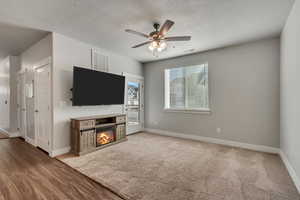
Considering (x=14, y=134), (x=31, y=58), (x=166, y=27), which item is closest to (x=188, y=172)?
(x=166, y=27)

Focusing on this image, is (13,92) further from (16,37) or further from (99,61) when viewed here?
(99,61)

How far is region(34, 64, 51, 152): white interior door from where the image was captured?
3278 mm

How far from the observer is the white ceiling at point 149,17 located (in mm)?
2172

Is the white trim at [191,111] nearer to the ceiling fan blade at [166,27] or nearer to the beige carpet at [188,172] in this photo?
the beige carpet at [188,172]

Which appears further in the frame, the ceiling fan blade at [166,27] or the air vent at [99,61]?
the air vent at [99,61]

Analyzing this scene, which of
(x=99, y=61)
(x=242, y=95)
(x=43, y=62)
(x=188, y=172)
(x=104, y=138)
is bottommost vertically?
(x=188, y=172)

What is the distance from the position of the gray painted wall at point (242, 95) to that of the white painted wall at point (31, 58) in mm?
3931

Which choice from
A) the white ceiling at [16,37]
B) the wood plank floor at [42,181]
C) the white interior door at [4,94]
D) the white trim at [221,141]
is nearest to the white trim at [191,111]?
the white trim at [221,141]

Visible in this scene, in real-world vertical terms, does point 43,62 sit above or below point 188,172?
above

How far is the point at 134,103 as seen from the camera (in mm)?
5324

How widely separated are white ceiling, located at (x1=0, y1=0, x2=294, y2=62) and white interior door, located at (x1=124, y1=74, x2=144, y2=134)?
193 cm

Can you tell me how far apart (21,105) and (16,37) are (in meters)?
2.38

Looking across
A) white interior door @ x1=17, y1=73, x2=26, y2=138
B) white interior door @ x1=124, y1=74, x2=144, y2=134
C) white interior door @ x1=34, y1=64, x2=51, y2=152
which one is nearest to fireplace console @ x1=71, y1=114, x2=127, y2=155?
white interior door @ x1=34, y1=64, x2=51, y2=152

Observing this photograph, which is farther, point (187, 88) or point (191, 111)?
point (187, 88)
